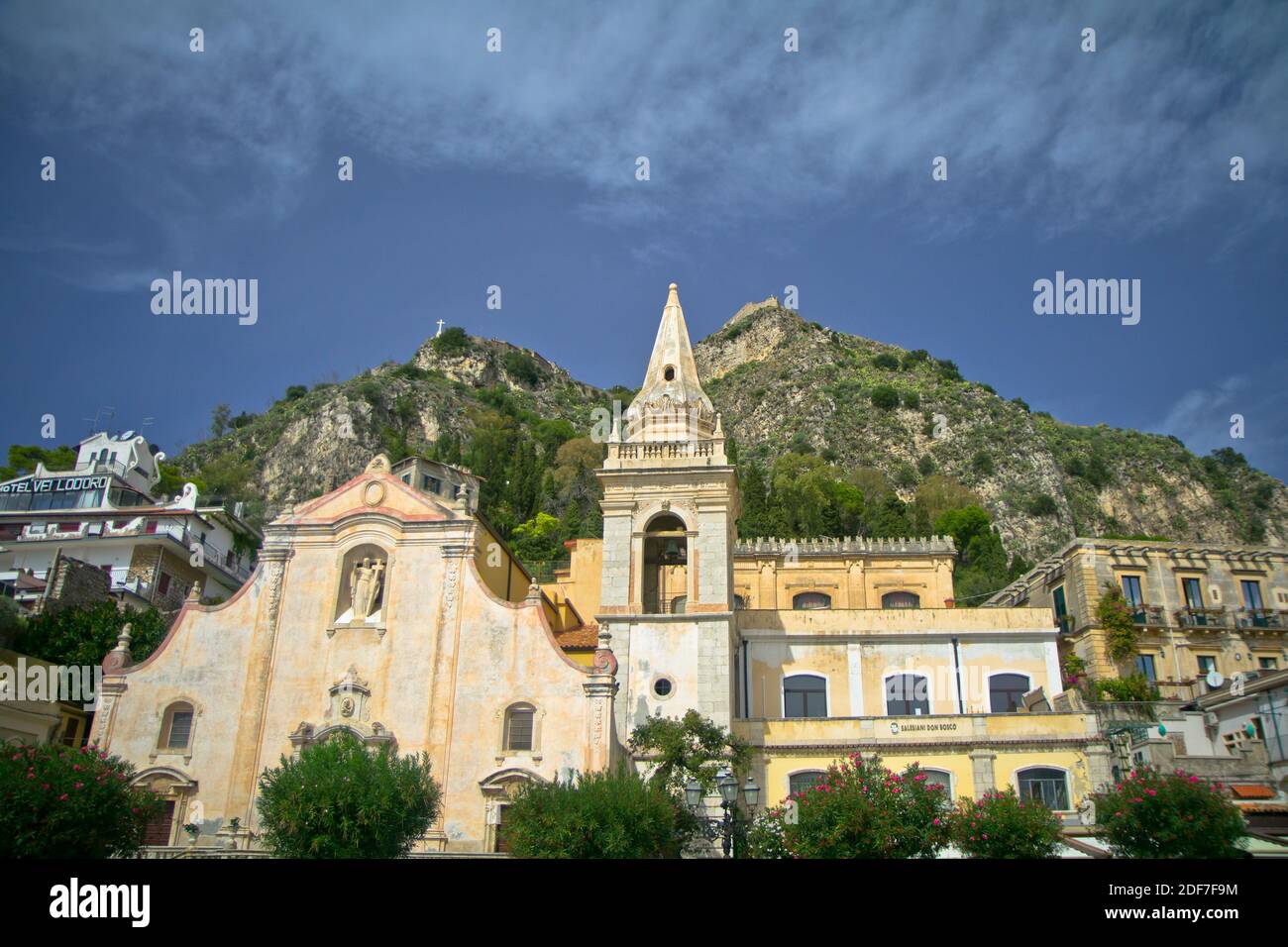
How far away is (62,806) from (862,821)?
60.7 feet

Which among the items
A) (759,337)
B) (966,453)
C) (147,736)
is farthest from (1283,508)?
(147,736)

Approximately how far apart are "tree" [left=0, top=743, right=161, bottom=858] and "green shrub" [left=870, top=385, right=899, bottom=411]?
124060 mm

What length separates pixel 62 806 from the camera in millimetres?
24641

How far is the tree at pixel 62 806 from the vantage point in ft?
79.2

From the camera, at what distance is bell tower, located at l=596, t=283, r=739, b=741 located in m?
36.9

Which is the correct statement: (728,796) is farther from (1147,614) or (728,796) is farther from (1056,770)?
(1147,614)

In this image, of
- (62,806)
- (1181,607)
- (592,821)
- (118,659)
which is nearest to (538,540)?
(1181,607)

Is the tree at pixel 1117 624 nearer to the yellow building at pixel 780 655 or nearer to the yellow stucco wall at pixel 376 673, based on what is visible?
the yellow building at pixel 780 655

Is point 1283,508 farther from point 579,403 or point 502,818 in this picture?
Answer: point 502,818

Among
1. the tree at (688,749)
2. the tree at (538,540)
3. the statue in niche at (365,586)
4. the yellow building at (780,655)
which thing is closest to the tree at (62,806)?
the statue in niche at (365,586)

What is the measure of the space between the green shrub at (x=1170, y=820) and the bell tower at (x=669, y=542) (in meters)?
12.9

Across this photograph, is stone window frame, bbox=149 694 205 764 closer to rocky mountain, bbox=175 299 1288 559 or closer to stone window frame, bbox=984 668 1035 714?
stone window frame, bbox=984 668 1035 714
